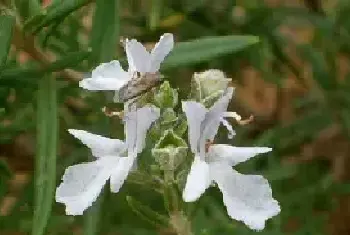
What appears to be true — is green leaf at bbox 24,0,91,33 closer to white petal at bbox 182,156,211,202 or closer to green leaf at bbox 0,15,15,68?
green leaf at bbox 0,15,15,68

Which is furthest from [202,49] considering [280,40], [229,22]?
[280,40]

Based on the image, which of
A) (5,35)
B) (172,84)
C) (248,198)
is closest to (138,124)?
(248,198)

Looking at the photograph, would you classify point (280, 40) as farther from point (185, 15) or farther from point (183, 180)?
point (183, 180)

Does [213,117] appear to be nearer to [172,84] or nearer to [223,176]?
[223,176]

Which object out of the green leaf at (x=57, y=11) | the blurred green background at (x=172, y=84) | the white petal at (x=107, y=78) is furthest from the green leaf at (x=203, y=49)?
the white petal at (x=107, y=78)

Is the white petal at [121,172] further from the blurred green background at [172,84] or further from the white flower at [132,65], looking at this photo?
the blurred green background at [172,84]

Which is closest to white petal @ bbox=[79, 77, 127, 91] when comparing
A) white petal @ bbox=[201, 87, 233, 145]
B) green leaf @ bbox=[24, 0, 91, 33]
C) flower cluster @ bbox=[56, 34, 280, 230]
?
flower cluster @ bbox=[56, 34, 280, 230]
